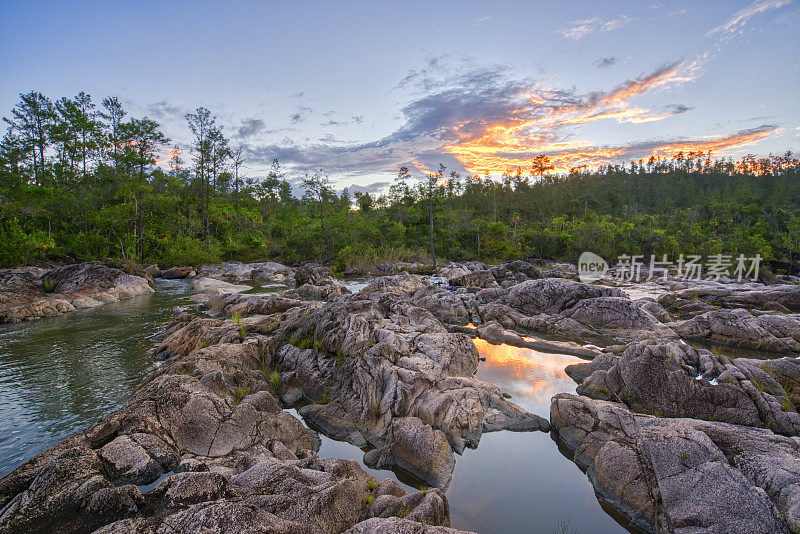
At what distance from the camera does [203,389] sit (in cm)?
821

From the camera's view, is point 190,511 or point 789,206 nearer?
point 190,511

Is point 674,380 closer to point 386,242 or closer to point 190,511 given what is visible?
point 190,511

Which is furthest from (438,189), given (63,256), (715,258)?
(63,256)

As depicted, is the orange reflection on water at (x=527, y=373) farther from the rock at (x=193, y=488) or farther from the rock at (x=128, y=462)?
the rock at (x=128, y=462)

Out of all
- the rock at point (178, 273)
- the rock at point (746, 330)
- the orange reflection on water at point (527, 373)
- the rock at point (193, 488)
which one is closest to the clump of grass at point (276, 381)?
the rock at point (193, 488)

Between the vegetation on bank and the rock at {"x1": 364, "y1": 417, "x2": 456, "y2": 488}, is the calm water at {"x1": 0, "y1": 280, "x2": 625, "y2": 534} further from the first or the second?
the vegetation on bank

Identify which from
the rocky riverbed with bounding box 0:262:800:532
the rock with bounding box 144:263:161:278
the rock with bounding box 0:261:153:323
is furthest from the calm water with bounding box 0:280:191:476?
the rock with bounding box 144:263:161:278

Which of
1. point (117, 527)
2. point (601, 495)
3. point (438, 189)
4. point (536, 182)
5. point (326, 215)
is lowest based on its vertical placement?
point (601, 495)

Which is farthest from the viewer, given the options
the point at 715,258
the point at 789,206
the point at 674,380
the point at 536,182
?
the point at 536,182

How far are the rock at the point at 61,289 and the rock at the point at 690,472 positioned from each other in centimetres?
2517

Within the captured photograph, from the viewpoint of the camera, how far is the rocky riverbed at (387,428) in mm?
4660

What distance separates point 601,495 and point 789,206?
292 ft

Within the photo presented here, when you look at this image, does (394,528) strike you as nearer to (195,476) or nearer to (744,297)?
(195,476)

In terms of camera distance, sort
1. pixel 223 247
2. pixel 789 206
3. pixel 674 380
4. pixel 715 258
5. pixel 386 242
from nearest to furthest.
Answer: pixel 674 380, pixel 715 258, pixel 223 247, pixel 386 242, pixel 789 206
